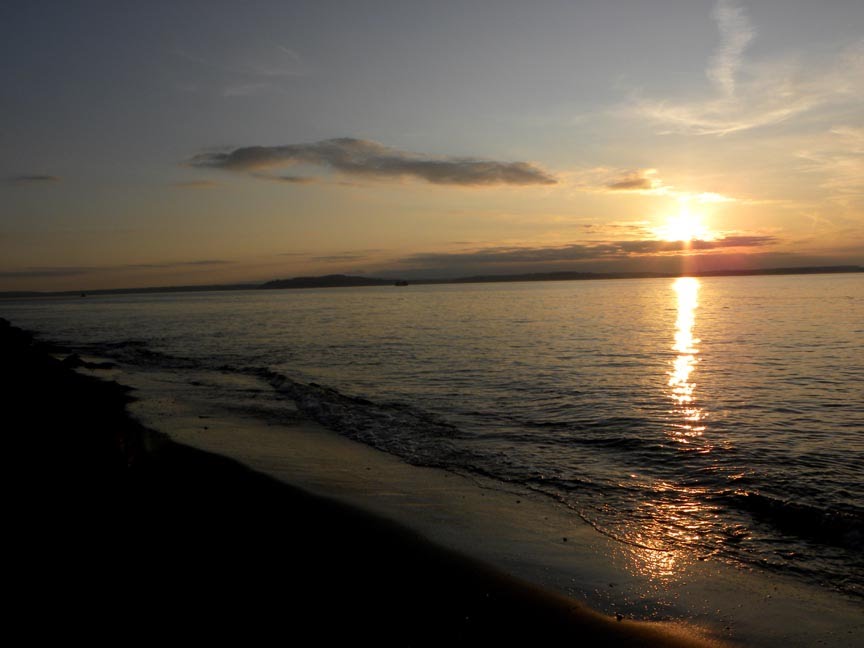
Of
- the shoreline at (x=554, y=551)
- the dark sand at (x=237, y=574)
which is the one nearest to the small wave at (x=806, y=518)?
the shoreline at (x=554, y=551)

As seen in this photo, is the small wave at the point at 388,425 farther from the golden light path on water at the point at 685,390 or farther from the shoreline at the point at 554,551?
the golden light path on water at the point at 685,390

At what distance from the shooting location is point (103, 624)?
17.1 ft

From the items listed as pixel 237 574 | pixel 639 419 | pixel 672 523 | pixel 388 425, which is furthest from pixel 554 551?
pixel 639 419

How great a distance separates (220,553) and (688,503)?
26.6ft

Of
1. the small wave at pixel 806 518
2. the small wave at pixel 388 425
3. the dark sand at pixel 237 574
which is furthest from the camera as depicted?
the small wave at pixel 388 425

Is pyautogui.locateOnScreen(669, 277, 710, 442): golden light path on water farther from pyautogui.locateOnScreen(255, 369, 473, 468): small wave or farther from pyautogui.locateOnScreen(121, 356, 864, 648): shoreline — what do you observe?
pyautogui.locateOnScreen(121, 356, 864, 648): shoreline

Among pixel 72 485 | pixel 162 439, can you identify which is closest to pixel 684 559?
pixel 72 485

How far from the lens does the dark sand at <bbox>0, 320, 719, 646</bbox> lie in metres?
5.45

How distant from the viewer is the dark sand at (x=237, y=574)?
5453 millimetres

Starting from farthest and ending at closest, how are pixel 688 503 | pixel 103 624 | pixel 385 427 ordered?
pixel 385 427, pixel 688 503, pixel 103 624

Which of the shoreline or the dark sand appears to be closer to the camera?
the dark sand

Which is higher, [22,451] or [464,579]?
[22,451]

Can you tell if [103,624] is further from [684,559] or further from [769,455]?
[769,455]

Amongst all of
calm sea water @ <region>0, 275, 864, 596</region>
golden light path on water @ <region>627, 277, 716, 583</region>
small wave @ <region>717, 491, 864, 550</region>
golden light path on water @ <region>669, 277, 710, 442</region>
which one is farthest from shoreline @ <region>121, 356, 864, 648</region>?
golden light path on water @ <region>669, 277, 710, 442</region>
